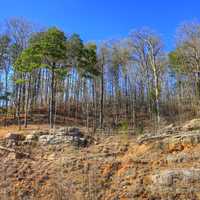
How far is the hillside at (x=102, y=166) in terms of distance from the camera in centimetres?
1152

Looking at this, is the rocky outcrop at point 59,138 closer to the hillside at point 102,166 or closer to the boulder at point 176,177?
the hillside at point 102,166

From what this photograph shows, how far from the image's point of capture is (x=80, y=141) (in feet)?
56.3

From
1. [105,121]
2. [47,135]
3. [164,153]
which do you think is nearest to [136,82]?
[105,121]

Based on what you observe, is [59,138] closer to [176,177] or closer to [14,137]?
[14,137]

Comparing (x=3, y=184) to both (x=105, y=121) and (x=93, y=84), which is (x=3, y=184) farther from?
(x=93, y=84)

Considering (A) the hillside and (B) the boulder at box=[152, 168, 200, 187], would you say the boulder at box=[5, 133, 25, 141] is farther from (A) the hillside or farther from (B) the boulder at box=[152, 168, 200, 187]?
(B) the boulder at box=[152, 168, 200, 187]

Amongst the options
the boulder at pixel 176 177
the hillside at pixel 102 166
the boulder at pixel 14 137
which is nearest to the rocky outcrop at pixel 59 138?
the hillside at pixel 102 166

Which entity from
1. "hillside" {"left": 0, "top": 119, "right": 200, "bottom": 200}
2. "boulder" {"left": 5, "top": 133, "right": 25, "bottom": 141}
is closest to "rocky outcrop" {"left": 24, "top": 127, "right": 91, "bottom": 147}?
"hillside" {"left": 0, "top": 119, "right": 200, "bottom": 200}

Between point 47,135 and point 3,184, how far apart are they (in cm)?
500

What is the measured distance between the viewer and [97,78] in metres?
34.1

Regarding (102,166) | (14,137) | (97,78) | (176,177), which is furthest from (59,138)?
(97,78)

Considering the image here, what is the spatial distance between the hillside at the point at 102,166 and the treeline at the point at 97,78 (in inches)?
219

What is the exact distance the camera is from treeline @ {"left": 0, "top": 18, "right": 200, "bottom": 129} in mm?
23938

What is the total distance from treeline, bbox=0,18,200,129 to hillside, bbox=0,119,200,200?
556 centimetres
